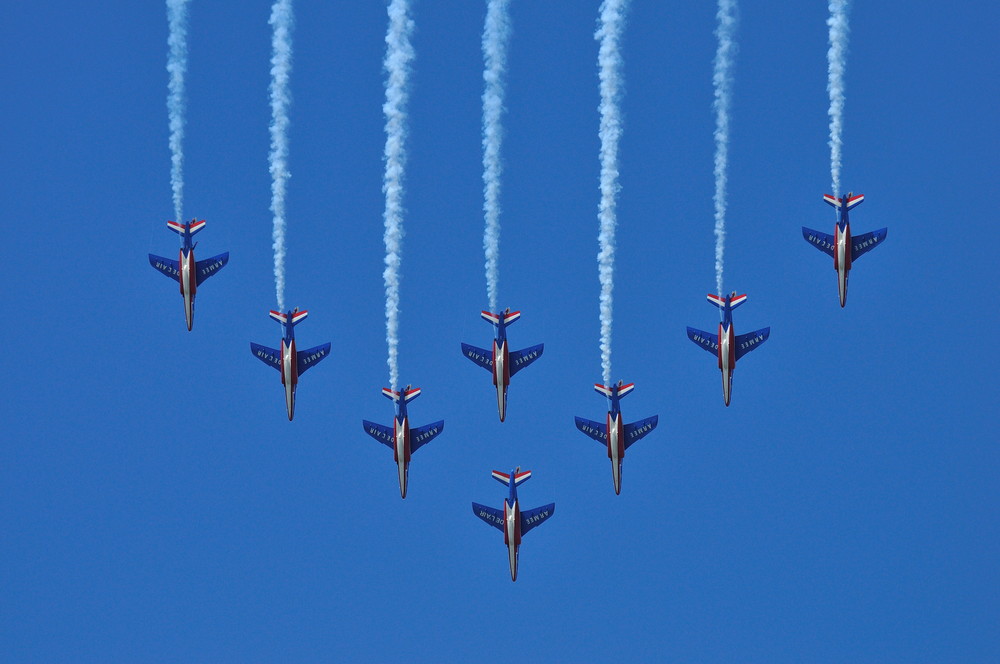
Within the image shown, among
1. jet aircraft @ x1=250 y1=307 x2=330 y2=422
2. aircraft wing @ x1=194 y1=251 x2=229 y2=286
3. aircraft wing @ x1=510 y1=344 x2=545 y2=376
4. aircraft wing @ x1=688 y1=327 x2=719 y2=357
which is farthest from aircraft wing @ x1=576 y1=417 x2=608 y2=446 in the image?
aircraft wing @ x1=194 y1=251 x2=229 y2=286

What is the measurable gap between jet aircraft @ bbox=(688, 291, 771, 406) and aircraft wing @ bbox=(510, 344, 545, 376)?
4.13m

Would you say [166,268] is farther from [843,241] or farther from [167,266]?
[843,241]

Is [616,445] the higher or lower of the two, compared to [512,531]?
higher

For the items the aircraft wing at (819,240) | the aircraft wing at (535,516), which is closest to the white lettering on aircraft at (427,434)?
the aircraft wing at (535,516)

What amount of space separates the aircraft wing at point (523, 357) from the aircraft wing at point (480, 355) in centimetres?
57

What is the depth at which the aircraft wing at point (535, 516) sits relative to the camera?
53469 mm

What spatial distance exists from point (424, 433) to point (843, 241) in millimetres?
11888

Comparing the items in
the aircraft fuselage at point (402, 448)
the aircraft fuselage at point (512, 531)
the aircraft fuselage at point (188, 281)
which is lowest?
the aircraft fuselage at point (512, 531)

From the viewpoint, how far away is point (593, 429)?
175 ft

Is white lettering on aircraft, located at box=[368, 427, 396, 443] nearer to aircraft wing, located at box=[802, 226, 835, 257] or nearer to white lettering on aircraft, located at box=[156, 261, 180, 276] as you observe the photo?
white lettering on aircraft, located at box=[156, 261, 180, 276]

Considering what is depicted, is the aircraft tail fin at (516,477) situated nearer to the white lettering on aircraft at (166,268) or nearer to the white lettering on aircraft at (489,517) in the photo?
the white lettering on aircraft at (489,517)

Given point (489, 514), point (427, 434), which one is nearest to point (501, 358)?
point (427, 434)

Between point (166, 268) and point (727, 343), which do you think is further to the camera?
point (166, 268)

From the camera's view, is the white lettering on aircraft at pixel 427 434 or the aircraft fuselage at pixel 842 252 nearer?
the aircraft fuselage at pixel 842 252
